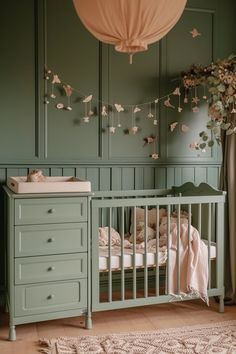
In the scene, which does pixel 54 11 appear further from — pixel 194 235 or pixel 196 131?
pixel 194 235

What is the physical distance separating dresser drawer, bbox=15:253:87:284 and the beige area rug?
1.22 ft

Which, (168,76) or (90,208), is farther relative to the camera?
(168,76)

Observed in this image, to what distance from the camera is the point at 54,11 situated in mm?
3188

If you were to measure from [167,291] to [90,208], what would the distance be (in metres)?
0.82

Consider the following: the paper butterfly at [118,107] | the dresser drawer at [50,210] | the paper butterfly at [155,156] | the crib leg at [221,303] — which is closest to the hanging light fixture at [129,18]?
the dresser drawer at [50,210]

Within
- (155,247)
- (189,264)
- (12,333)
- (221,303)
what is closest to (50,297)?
(12,333)

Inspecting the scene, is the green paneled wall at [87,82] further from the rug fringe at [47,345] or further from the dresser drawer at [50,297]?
the rug fringe at [47,345]

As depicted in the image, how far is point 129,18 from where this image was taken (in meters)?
1.74

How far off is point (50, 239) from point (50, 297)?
365 mm

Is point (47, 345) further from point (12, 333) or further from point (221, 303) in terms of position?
point (221, 303)

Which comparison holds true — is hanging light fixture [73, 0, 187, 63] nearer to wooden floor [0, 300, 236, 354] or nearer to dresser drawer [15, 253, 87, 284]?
dresser drawer [15, 253, 87, 284]

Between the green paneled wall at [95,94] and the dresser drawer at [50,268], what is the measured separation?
0.65 metres

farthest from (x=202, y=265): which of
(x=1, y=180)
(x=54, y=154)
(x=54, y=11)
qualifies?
(x=54, y=11)

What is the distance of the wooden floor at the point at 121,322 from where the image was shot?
2.54 metres
